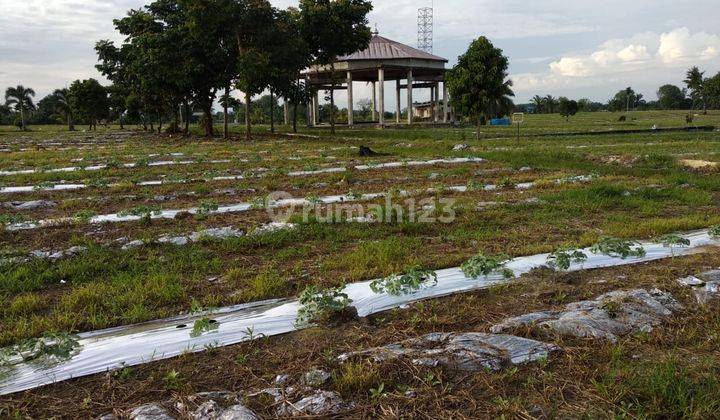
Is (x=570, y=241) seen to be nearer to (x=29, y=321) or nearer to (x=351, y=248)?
(x=351, y=248)

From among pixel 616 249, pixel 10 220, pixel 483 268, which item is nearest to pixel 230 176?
pixel 10 220

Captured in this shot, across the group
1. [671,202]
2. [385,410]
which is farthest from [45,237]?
[671,202]

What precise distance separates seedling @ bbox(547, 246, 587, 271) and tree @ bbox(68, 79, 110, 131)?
62.4 meters

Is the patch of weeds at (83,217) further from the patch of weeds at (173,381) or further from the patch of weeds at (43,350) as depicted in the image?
the patch of weeds at (173,381)

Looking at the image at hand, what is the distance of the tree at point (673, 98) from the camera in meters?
104

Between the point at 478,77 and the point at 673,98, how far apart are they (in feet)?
340

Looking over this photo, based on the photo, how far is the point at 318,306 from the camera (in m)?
4.15

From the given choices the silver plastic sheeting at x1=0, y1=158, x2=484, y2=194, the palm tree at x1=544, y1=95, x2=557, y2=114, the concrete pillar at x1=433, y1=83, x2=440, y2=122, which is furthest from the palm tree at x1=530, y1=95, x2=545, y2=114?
the silver plastic sheeting at x1=0, y1=158, x2=484, y2=194

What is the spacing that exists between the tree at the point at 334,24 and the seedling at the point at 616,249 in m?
30.9

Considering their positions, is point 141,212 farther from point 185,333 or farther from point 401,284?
point 401,284

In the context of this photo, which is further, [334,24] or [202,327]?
[334,24]

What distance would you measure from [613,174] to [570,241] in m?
8.10

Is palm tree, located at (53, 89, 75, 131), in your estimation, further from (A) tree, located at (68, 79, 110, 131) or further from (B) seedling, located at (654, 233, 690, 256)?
(B) seedling, located at (654, 233, 690, 256)

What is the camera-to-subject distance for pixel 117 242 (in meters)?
6.68
